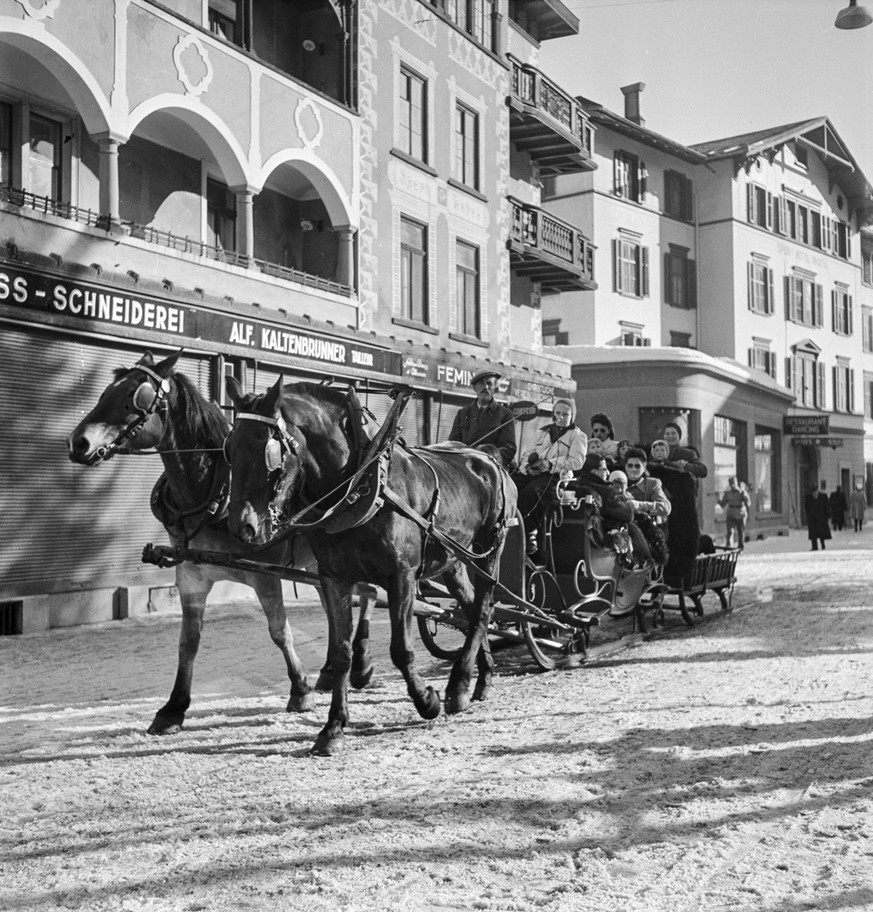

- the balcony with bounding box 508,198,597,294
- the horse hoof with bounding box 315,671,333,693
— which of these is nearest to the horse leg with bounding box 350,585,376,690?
the horse hoof with bounding box 315,671,333,693

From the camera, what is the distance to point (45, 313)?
466 inches

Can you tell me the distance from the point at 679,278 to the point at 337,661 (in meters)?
32.2

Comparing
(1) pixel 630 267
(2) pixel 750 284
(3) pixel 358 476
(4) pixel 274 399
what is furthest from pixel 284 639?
(2) pixel 750 284

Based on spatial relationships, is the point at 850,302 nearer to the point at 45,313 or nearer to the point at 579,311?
the point at 579,311

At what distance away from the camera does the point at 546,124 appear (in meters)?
22.8

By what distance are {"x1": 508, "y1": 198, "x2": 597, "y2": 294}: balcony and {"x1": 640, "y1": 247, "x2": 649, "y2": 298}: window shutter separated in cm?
841

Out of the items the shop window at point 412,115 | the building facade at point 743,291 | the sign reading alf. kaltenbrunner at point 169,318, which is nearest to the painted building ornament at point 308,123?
the shop window at point 412,115

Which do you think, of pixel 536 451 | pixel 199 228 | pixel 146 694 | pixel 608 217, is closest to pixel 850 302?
pixel 608 217

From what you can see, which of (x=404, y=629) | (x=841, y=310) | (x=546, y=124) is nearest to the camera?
(x=404, y=629)

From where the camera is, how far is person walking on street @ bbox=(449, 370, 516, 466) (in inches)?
347

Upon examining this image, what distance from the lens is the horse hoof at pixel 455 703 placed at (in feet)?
22.5

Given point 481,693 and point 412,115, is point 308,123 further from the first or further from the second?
point 481,693

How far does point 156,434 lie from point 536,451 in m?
3.76

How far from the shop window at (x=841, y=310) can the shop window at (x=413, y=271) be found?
2889 cm
